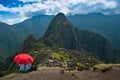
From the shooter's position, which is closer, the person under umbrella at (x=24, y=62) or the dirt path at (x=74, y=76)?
the dirt path at (x=74, y=76)

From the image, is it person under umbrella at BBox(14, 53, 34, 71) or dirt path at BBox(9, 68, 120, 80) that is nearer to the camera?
dirt path at BBox(9, 68, 120, 80)

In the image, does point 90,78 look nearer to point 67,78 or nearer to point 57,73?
point 67,78

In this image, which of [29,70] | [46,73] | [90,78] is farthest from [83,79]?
[29,70]

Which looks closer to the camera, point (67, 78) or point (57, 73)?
point (67, 78)

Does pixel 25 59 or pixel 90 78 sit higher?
pixel 25 59

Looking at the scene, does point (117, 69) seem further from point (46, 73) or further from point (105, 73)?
point (46, 73)

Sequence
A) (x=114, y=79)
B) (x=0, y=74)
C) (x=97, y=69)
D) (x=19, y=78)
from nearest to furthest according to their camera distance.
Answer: (x=114, y=79) → (x=19, y=78) → (x=97, y=69) → (x=0, y=74)

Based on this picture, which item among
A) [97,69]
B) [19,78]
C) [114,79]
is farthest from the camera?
[97,69]

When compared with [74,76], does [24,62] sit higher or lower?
higher

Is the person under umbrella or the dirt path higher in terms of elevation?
the person under umbrella

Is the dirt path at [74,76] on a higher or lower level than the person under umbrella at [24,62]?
lower

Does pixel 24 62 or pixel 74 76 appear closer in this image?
pixel 74 76
